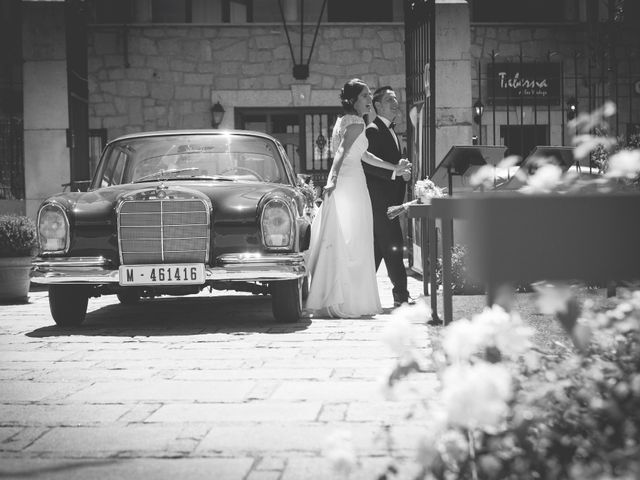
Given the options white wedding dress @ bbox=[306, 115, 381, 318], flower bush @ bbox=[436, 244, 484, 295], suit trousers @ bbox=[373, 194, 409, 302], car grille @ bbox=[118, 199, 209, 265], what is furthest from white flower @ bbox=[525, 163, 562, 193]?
flower bush @ bbox=[436, 244, 484, 295]

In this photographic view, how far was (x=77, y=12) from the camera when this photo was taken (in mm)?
10898

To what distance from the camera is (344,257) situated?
22.1 ft

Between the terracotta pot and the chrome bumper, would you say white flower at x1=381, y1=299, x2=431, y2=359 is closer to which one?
the chrome bumper

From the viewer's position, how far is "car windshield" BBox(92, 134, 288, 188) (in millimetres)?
6945

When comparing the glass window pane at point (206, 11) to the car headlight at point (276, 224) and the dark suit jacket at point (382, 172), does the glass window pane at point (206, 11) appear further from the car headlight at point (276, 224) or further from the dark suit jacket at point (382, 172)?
the car headlight at point (276, 224)

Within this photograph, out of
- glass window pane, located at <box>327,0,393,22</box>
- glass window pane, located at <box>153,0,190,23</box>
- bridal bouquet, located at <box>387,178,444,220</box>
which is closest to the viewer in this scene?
bridal bouquet, located at <box>387,178,444,220</box>

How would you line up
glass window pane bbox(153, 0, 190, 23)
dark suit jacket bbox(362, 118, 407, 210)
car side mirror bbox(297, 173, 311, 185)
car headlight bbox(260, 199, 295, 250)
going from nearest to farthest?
car headlight bbox(260, 199, 295, 250) < dark suit jacket bbox(362, 118, 407, 210) < car side mirror bbox(297, 173, 311, 185) < glass window pane bbox(153, 0, 190, 23)

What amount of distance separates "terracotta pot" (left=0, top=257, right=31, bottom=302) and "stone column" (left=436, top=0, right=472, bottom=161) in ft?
14.9

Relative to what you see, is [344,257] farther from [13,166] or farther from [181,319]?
[13,166]

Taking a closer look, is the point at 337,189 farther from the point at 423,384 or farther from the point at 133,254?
the point at 423,384

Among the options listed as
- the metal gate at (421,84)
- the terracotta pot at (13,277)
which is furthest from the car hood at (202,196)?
the metal gate at (421,84)

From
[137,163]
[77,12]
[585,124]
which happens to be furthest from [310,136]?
[585,124]

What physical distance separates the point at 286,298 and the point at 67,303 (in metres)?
1.58

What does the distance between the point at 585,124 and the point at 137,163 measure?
526cm
